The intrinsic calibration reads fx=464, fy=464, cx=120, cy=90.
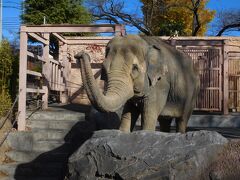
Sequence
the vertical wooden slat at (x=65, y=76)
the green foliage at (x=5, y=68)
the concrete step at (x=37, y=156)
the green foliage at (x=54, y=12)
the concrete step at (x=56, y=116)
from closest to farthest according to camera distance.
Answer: the concrete step at (x=37, y=156)
the concrete step at (x=56, y=116)
the green foliage at (x=5, y=68)
the vertical wooden slat at (x=65, y=76)
the green foliage at (x=54, y=12)

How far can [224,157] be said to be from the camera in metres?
4.71

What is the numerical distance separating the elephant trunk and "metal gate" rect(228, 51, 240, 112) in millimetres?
10631

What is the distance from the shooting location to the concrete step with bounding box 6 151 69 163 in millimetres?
9031

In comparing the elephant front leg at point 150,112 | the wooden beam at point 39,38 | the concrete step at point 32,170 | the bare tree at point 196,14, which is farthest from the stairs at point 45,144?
the bare tree at point 196,14

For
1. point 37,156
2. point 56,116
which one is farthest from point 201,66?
point 37,156

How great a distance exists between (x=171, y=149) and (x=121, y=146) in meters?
0.54

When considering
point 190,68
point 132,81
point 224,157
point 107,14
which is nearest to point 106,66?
point 132,81

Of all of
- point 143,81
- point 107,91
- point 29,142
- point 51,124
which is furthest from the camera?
point 51,124

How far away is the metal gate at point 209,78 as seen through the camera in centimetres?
1462

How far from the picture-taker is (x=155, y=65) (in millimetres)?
6223

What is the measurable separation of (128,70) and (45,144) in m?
4.15

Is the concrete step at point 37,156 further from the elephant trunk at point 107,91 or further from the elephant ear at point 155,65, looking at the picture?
the elephant trunk at point 107,91

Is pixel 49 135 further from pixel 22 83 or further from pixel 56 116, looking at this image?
pixel 22 83

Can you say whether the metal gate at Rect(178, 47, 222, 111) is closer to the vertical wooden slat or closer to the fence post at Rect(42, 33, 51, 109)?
the vertical wooden slat
